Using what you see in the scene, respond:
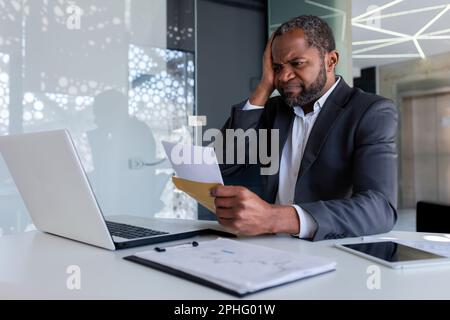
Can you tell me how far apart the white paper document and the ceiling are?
13.3 feet

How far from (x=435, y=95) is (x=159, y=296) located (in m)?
7.21

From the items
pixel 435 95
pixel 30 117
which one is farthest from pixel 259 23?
pixel 435 95

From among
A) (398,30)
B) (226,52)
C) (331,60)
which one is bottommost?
(331,60)

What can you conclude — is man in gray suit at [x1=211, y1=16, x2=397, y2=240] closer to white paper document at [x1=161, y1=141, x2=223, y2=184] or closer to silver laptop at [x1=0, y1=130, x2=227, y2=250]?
white paper document at [x1=161, y1=141, x2=223, y2=184]

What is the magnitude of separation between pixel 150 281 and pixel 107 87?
2352 mm

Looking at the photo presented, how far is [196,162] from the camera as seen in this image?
3.25 ft

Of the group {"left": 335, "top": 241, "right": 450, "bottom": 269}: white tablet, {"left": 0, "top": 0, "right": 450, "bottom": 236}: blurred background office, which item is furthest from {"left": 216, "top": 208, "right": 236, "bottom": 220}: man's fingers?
{"left": 0, "top": 0, "right": 450, "bottom": 236}: blurred background office

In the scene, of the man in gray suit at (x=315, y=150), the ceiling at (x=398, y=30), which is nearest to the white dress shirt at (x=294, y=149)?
the man in gray suit at (x=315, y=150)

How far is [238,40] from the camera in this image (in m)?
3.44

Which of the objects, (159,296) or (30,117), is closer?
(159,296)

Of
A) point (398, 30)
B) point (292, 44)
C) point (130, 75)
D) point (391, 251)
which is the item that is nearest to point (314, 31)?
point (292, 44)

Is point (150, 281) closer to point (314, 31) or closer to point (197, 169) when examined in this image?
point (197, 169)

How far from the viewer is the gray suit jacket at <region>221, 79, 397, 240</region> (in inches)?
39.3

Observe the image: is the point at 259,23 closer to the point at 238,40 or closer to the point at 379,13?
the point at 238,40
